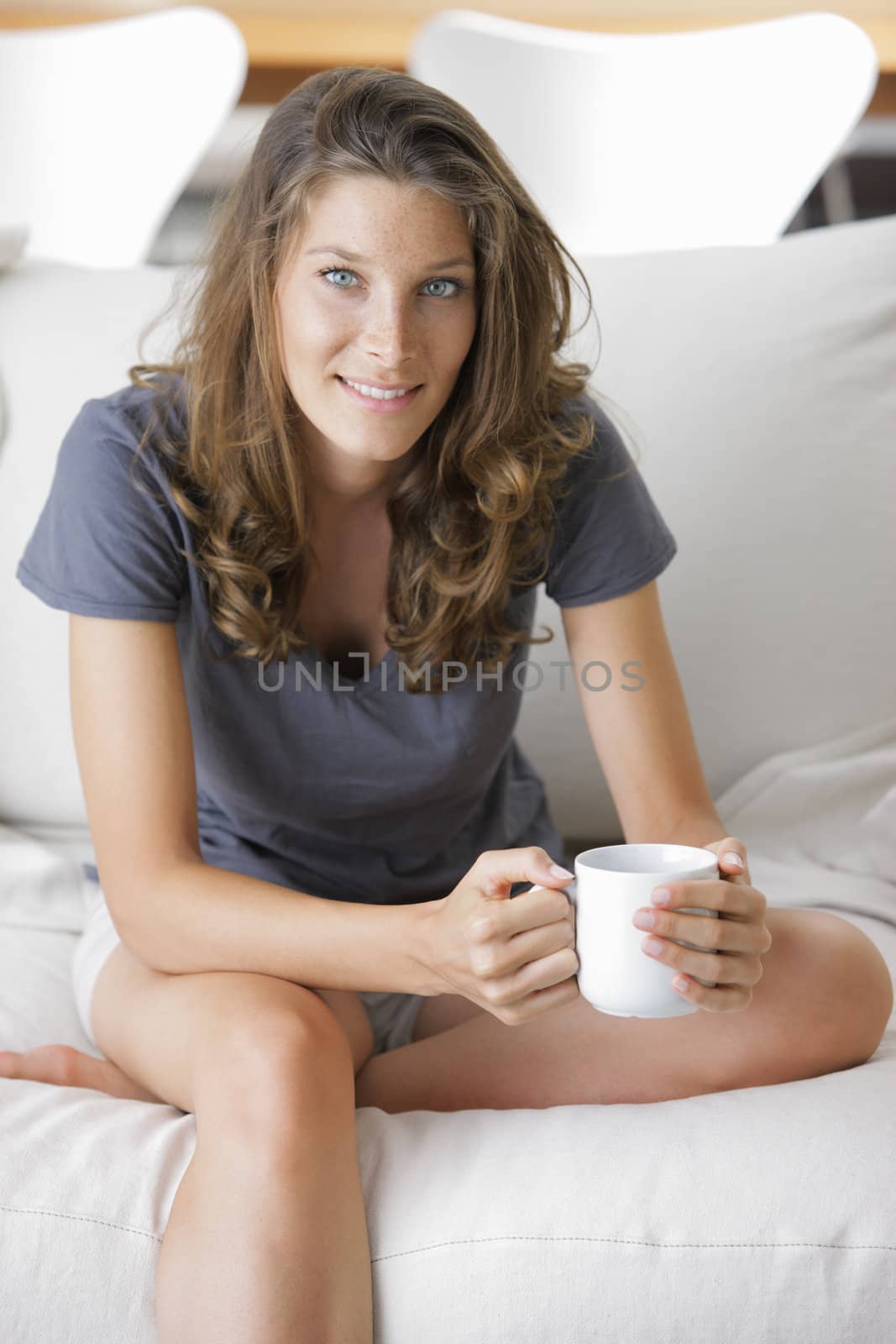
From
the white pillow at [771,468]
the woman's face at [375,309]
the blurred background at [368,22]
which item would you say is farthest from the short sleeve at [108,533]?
the blurred background at [368,22]

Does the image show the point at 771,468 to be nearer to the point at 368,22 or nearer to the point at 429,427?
the point at 429,427

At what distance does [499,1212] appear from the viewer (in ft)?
2.52

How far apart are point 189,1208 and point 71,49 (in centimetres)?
199

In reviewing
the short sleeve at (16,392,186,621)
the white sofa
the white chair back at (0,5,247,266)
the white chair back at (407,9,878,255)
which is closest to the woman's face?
the short sleeve at (16,392,186,621)

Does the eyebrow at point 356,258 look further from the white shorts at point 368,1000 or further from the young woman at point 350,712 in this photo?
the white shorts at point 368,1000

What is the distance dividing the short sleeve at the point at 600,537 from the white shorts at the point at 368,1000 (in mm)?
369

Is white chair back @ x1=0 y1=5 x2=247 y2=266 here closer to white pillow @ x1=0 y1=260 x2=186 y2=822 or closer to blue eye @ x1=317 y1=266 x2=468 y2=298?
white pillow @ x1=0 y1=260 x2=186 y2=822

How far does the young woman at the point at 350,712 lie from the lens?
79 cm

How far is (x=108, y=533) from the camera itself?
39.0 inches

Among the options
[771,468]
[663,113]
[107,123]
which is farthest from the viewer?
[107,123]

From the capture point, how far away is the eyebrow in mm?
922

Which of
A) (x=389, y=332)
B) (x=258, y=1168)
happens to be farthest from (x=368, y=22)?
(x=258, y=1168)

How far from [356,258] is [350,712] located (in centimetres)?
35

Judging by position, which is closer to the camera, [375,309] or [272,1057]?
[272,1057]
